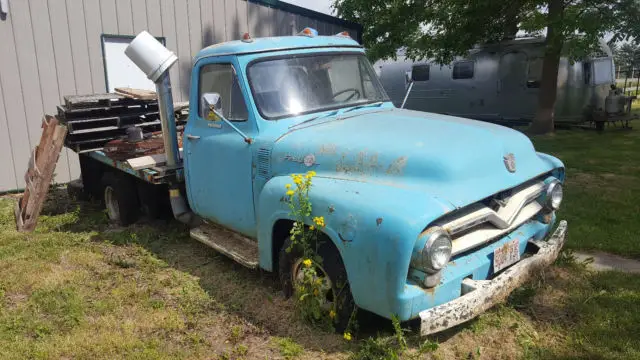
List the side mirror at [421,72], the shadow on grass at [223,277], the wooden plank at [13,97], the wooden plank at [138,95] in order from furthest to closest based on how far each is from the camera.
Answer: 1. the side mirror at [421,72]
2. the wooden plank at [13,97]
3. the wooden plank at [138,95]
4. the shadow on grass at [223,277]

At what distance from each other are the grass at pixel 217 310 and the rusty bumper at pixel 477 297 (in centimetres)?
23

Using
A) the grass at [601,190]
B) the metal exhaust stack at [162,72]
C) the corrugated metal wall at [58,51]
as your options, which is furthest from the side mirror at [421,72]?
the metal exhaust stack at [162,72]

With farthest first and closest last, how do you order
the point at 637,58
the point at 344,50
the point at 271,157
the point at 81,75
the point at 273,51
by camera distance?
the point at 637,58 < the point at 81,75 < the point at 344,50 < the point at 273,51 < the point at 271,157

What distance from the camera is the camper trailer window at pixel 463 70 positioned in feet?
48.5

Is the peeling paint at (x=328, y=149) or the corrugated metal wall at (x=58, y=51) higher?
the corrugated metal wall at (x=58, y=51)

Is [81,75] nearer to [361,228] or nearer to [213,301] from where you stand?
[213,301]

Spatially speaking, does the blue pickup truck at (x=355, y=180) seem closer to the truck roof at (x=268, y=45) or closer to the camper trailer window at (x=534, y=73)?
the truck roof at (x=268, y=45)

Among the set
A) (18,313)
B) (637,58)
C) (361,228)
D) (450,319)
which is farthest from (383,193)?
(637,58)

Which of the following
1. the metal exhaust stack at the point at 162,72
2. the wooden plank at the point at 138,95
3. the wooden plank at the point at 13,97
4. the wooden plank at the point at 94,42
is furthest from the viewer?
the wooden plank at the point at 94,42

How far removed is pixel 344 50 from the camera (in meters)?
4.89

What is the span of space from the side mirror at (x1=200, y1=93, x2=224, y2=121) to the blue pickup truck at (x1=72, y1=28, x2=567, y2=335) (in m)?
0.01

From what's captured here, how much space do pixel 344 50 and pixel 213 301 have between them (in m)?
2.62

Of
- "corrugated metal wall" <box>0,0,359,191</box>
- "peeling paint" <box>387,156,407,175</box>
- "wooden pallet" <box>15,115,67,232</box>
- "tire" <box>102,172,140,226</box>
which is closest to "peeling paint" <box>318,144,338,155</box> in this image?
"peeling paint" <box>387,156,407,175</box>

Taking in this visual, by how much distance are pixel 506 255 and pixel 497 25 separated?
10.9 metres
